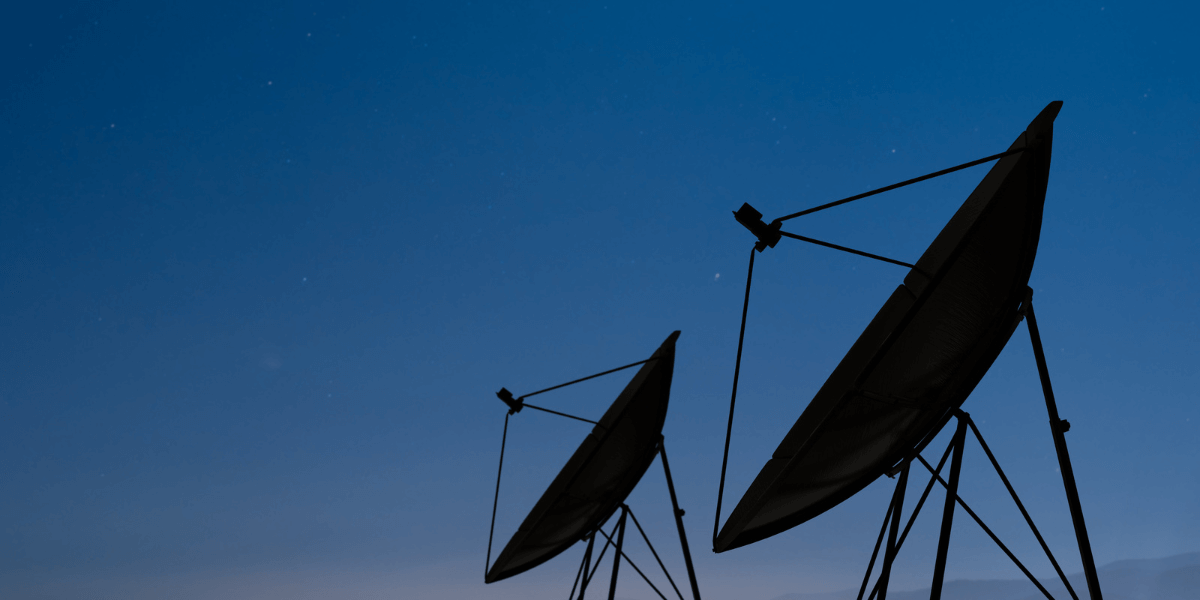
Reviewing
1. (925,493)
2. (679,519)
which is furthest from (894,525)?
(679,519)

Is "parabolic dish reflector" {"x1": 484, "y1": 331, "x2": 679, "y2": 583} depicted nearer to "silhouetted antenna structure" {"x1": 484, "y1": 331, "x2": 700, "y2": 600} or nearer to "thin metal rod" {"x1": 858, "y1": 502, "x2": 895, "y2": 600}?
"silhouetted antenna structure" {"x1": 484, "y1": 331, "x2": 700, "y2": 600}

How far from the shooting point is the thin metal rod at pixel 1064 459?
260 inches

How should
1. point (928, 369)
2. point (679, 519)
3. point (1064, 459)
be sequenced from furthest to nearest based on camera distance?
1. point (679, 519)
2. point (928, 369)
3. point (1064, 459)

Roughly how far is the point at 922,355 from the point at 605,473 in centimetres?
721

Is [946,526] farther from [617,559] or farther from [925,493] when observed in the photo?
[617,559]

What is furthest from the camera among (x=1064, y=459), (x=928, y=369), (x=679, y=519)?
(x=679, y=519)

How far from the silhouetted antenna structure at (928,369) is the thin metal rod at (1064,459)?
0.4 inches

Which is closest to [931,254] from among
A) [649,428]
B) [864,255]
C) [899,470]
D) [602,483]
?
[864,255]

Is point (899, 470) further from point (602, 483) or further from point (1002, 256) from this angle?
point (602, 483)

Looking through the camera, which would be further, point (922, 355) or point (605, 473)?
point (605, 473)

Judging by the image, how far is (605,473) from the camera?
13.7 m

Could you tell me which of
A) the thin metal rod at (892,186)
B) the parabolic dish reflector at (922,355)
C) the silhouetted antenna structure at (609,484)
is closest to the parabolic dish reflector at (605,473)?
the silhouetted antenna structure at (609,484)

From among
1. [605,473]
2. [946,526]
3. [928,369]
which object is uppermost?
[605,473]

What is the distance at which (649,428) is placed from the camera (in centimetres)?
1342
